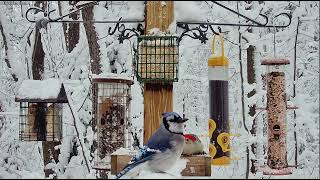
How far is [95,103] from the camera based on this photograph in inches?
241

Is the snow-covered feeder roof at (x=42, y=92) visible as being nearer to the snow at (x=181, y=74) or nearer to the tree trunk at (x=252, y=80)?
the snow at (x=181, y=74)

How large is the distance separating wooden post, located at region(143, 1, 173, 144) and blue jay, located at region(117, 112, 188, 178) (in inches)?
15.8

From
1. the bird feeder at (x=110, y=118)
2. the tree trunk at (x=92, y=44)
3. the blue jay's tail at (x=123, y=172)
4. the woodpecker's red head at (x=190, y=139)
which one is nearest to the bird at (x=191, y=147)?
the woodpecker's red head at (x=190, y=139)

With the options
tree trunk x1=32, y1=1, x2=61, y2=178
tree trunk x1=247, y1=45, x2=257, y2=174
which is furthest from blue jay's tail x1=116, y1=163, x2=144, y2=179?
tree trunk x1=247, y1=45, x2=257, y2=174

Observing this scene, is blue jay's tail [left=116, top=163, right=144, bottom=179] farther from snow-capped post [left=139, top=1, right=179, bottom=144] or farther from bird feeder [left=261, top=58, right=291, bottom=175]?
bird feeder [left=261, top=58, right=291, bottom=175]

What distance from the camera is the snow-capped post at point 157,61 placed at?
474cm

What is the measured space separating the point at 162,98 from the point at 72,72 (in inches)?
276

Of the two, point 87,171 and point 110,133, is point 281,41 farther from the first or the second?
point 110,133

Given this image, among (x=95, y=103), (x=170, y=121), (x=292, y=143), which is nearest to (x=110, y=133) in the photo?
(x=95, y=103)

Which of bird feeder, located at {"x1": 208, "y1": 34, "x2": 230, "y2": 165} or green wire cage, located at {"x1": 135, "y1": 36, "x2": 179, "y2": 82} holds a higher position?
green wire cage, located at {"x1": 135, "y1": 36, "x2": 179, "y2": 82}

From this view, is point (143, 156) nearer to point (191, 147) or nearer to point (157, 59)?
point (191, 147)

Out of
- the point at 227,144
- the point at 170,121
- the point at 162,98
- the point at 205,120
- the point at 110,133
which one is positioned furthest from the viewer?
the point at 205,120

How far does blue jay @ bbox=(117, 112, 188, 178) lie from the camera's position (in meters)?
4.18

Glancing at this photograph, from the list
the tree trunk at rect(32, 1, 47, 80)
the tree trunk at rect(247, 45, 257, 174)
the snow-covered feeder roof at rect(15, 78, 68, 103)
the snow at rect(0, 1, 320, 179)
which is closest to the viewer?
the snow-covered feeder roof at rect(15, 78, 68, 103)
